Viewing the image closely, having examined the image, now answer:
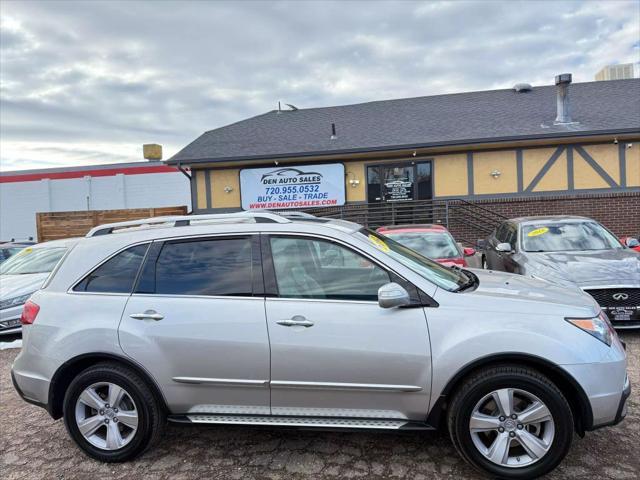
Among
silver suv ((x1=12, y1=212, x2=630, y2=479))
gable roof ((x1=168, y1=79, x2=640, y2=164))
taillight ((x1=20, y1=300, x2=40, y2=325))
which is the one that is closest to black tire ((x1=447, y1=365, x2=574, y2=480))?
silver suv ((x1=12, y1=212, x2=630, y2=479))

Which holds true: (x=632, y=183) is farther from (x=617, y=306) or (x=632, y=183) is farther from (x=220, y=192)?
(x=220, y=192)

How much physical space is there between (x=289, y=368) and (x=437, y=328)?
97 cm

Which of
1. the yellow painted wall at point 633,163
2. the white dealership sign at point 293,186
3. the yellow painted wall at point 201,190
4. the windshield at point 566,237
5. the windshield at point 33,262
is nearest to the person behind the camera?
the windshield at point 566,237

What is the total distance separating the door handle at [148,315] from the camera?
314cm

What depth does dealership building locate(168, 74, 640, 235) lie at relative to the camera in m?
13.3

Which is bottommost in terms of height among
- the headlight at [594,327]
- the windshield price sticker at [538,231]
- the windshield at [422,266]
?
the headlight at [594,327]

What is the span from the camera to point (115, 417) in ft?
10.6

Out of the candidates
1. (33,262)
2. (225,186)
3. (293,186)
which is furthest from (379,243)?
(225,186)

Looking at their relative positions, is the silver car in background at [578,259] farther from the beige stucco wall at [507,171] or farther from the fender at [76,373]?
the beige stucco wall at [507,171]

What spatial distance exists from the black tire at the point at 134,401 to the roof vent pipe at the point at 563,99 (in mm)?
14178

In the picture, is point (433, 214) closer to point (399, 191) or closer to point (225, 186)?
point (399, 191)

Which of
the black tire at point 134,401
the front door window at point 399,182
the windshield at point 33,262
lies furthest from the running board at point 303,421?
the front door window at point 399,182

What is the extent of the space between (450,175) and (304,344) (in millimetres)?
12193

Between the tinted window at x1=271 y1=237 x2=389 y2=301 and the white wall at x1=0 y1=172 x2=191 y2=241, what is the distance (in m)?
21.6
